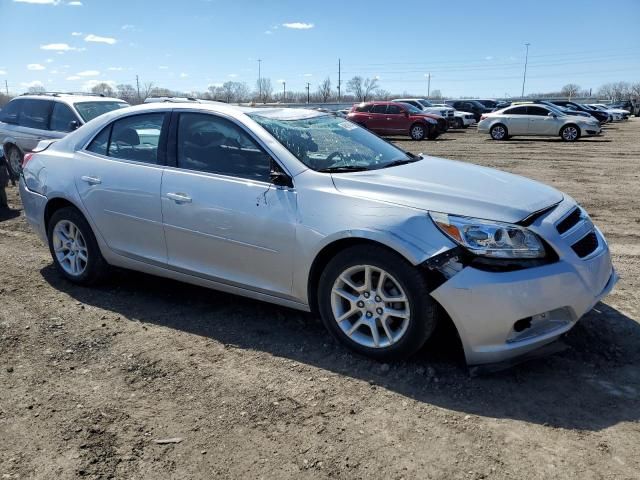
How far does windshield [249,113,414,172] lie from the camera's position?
4.06m

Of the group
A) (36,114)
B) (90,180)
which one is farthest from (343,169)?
(36,114)

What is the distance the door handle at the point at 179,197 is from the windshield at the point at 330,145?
0.76 m

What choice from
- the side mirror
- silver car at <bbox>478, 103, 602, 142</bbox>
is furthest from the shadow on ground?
silver car at <bbox>478, 103, 602, 142</bbox>

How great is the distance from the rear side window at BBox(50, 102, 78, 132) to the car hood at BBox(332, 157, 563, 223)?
25.1 feet

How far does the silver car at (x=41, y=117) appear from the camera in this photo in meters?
9.99

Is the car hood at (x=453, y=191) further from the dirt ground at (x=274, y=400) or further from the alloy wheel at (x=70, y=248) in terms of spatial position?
the alloy wheel at (x=70, y=248)

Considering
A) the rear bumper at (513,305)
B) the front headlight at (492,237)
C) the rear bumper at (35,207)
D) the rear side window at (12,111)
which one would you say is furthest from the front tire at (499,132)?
the front headlight at (492,237)

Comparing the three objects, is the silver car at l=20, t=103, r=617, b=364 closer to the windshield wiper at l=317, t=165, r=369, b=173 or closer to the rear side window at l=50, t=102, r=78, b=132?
the windshield wiper at l=317, t=165, r=369, b=173

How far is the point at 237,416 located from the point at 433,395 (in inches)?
44.2

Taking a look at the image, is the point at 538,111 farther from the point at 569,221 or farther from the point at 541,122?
the point at 569,221

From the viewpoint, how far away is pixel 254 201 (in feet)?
12.8

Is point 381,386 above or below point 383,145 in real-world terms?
below

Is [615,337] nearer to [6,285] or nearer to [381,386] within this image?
[381,386]

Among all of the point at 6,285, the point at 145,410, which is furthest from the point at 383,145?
the point at 6,285
